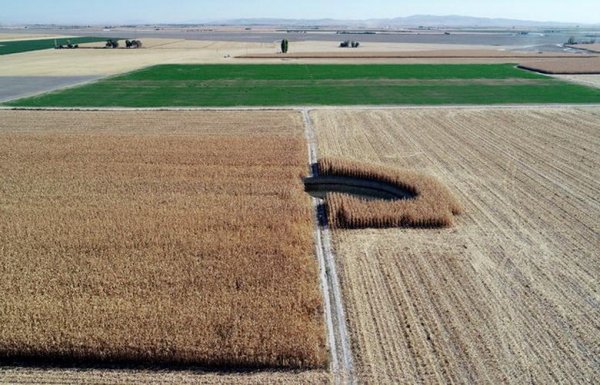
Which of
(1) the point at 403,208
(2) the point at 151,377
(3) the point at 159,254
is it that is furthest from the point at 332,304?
(1) the point at 403,208

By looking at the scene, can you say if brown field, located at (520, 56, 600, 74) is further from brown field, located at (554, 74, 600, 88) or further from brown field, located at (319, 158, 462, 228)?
brown field, located at (319, 158, 462, 228)

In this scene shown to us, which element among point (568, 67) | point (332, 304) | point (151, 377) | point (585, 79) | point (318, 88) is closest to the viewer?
point (151, 377)

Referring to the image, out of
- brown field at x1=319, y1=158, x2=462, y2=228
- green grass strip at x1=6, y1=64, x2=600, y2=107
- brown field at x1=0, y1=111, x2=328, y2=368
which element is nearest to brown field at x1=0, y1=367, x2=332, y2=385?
brown field at x1=0, y1=111, x2=328, y2=368

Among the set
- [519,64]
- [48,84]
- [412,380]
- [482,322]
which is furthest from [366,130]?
[519,64]

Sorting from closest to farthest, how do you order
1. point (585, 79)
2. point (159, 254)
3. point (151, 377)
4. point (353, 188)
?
point (151, 377)
point (159, 254)
point (353, 188)
point (585, 79)

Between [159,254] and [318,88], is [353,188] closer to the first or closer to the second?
[159,254]

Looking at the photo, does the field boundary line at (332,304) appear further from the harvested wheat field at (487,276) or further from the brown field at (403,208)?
the brown field at (403,208)

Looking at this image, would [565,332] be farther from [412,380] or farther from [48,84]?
[48,84]
